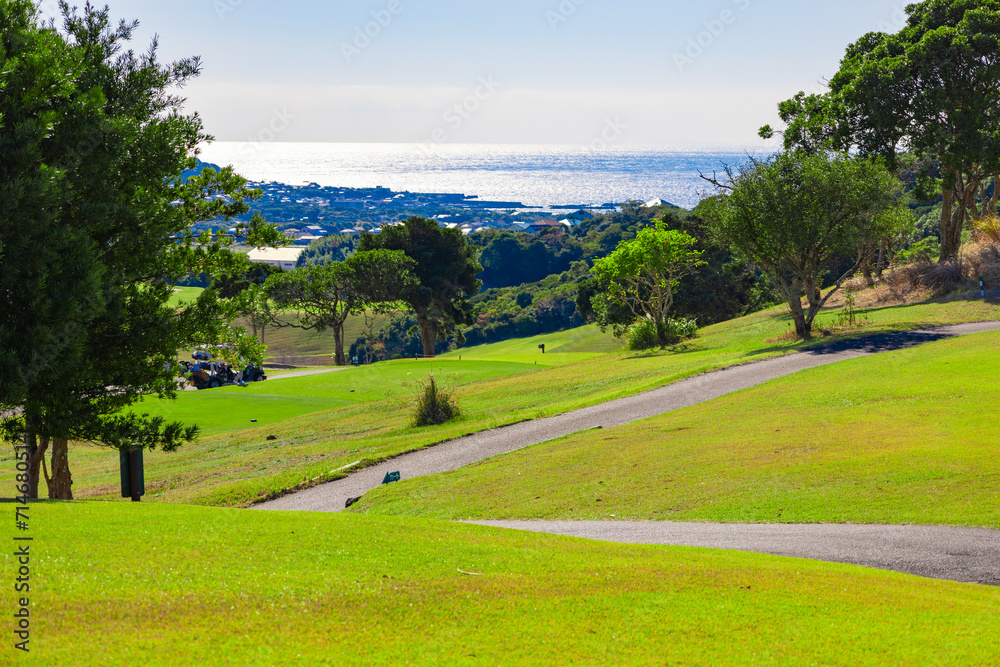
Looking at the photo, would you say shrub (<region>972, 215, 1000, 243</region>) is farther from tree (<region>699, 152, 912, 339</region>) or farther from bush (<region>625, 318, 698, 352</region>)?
bush (<region>625, 318, 698, 352</region>)

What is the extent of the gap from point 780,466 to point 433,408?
13.5m

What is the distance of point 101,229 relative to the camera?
452 inches

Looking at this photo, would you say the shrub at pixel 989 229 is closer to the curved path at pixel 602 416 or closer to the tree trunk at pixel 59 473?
the curved path at pixel 602 416

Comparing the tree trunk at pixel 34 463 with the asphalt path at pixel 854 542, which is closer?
the asphalt path at pixel 854 542

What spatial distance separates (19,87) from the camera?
1069cm

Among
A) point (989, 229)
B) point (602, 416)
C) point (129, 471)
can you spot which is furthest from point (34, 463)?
point (989, 229)

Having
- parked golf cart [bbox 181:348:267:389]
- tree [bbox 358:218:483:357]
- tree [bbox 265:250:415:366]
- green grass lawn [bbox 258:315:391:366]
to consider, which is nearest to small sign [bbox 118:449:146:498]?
parked golf cart [bbox 181:348:267:389]

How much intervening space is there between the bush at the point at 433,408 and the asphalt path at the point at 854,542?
1320 cm

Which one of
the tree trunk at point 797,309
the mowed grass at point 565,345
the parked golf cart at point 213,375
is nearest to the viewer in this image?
the tree trunk at point 797,309

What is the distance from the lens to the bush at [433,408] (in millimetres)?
25656

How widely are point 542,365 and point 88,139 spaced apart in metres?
36.0

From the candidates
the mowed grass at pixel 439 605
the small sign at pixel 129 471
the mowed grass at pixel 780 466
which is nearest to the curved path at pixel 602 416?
the mowed grass at pixel 780 466

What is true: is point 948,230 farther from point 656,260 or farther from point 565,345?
point 565,345

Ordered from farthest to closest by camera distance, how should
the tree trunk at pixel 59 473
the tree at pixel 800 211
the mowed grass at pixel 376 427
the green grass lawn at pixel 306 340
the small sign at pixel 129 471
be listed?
the green grass lawn at pixel 306 340, the tree at pixel 800 211, the mowed grass at pixel 376 427, the tree trunk at pixel 59 473, the small sign at pixel 129 471
